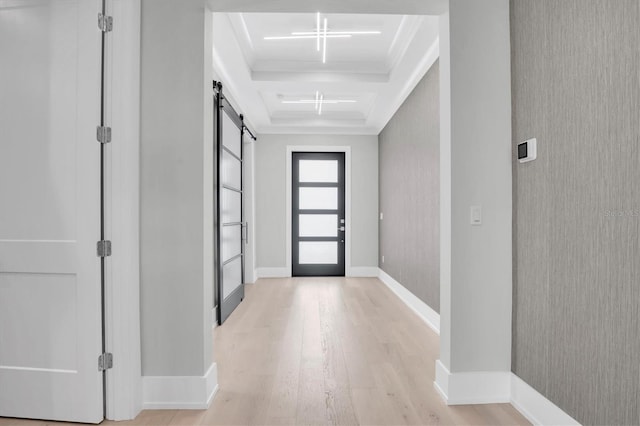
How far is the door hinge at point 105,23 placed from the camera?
6.63 ft

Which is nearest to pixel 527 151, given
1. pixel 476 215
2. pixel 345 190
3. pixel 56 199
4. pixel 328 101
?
pixel 476 215

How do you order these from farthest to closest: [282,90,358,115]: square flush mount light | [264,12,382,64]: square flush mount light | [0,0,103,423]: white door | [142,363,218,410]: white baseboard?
[282,90,358,115]: square flush mount light
[264,12,382,64]: square flush mount light
[142,363,218,410]: white baseboard
[0,0,103,423]: white door

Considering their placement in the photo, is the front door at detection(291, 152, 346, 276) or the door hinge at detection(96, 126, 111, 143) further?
the front door at detection(291, 152, 346, 276)

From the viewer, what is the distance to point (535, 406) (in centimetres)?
198

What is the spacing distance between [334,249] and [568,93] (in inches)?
210

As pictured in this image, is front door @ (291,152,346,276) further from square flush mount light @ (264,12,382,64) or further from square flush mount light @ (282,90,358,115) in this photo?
square flush mount light @ (264,12,382,64)

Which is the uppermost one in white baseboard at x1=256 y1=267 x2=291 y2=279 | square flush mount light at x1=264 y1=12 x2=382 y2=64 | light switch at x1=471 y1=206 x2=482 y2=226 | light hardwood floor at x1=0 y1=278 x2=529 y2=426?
square flush mount light at x1=264 y1=12 x2=382 y2=64

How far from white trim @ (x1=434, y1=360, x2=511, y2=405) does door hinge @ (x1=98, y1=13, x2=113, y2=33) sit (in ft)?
9.01

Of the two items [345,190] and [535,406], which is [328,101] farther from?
[535,406]

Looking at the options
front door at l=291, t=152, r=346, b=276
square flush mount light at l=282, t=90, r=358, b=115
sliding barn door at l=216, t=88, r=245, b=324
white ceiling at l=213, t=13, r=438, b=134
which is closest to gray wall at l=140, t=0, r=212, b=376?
white ceiling at l=213, t=13, r=438, b=134

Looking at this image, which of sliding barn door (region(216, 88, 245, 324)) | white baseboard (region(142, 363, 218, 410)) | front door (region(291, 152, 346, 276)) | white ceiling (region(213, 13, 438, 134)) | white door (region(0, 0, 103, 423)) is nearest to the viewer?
white door (region(0, 0, 103, 423))

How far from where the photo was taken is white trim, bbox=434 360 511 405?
2.19 meters

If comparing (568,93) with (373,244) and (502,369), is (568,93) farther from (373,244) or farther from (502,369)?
(373,244)

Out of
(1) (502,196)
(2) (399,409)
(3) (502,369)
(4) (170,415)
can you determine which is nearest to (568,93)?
Result: (1) (502,196)
